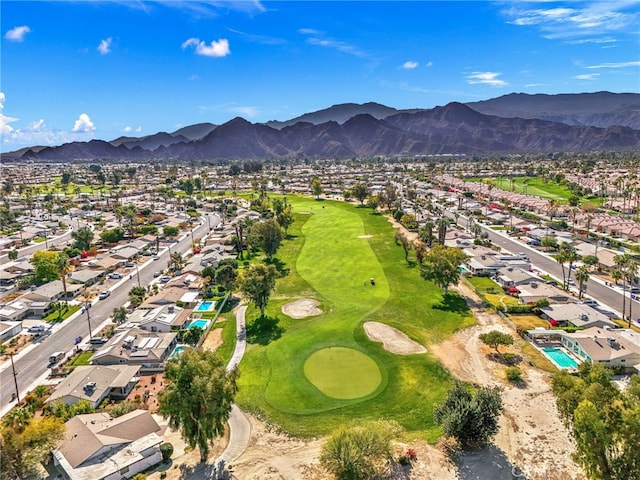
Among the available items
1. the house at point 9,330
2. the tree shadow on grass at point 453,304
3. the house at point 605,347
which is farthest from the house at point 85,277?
the house at point 605,347

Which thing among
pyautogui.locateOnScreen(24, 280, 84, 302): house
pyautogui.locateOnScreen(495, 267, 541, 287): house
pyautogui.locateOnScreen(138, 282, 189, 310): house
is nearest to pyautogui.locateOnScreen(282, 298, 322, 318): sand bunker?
pyautogui.locateOnScreen(138, 282, 189, 310): house

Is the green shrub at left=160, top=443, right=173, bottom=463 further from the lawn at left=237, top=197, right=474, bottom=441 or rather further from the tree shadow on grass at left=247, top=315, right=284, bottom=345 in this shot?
the tree shadow on grass at left=247, top=315, right=284, bottom=345

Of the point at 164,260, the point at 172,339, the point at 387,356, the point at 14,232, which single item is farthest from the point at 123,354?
the point at 14,232

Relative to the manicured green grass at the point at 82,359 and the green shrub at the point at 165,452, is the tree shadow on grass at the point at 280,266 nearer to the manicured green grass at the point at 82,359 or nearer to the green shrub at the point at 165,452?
the manicured green grass at the point at 82,359

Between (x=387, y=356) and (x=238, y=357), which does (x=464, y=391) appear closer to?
(x=387, y=356)

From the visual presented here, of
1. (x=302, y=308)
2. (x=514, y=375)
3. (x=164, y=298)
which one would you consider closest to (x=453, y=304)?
(x=514, y=375)

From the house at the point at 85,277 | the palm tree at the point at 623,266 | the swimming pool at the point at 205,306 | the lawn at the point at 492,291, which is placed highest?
the palm tree at the point at 623,266
